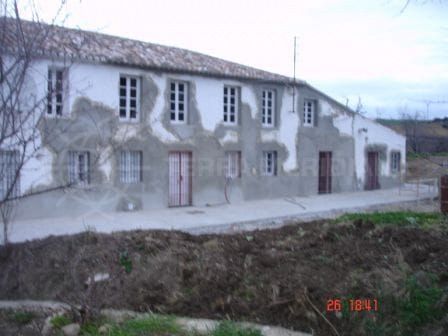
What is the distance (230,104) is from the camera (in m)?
20.8

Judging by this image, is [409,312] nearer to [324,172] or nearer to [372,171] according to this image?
[324,172]

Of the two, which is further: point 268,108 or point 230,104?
point 268,108

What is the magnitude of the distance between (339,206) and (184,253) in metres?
14.0

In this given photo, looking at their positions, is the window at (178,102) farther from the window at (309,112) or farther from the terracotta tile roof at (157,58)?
the window at (309,112)

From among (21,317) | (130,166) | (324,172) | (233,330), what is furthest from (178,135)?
(233,330)

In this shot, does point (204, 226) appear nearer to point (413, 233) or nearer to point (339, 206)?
point (339, 206)

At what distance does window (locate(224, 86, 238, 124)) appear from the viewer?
20688 mm

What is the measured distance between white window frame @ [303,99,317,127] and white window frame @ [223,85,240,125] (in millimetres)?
4126

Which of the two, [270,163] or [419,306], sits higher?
[270,163]

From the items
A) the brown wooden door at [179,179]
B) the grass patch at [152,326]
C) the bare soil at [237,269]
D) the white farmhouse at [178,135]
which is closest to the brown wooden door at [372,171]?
the white farmhouse at [178,135]

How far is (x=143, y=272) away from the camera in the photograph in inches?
264

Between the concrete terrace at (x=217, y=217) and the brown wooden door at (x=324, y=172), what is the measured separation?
1.09m

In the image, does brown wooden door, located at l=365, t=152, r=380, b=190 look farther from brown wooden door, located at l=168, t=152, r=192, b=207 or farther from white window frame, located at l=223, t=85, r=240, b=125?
brown wooden door, located at l=168, t=152, r=192, b=207

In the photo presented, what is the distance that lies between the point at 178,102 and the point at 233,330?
49.0 ft
